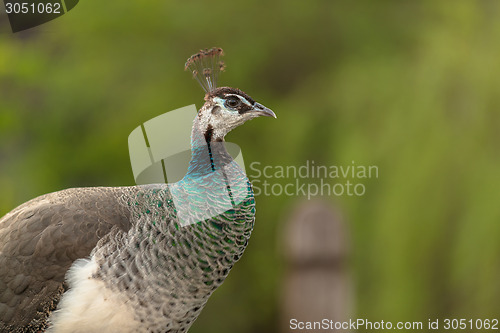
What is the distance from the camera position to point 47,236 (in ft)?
6.59

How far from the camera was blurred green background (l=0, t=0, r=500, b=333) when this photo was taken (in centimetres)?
373

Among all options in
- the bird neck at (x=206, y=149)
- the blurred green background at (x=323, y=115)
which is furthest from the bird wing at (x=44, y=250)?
the blurred green background at (x=323, y=115)

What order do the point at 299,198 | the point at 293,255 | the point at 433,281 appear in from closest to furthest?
1. the point at 293,255
2. the point at 433,281
3. the point at 299,198

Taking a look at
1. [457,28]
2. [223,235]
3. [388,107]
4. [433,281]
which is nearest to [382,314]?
[433,281]

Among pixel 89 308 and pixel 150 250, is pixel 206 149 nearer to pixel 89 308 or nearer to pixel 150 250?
pixel 150 250

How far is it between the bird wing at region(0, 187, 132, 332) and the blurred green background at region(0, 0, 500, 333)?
1.43 m

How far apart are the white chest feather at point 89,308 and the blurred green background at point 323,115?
1595 mm

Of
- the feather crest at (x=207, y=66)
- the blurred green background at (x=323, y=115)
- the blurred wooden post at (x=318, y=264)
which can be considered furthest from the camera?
the blurred green background at (x=323, y=115)

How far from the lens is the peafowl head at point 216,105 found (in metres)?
1.86

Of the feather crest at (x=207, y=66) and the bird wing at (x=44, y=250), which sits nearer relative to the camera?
the feather crest at (x=207, y=66)

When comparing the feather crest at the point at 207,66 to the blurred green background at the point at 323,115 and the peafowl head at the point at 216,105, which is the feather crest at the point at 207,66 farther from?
the blurred green background at the point at 323,115

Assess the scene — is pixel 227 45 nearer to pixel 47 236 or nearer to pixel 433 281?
pixel 433 281

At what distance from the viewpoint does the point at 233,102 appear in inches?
73.7

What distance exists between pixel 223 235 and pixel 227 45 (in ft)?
8.62
